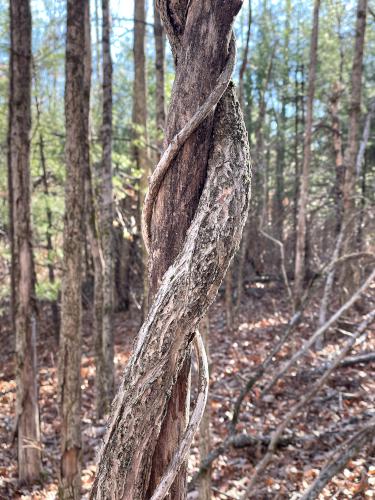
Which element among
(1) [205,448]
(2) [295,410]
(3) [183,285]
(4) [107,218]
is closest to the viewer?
(3) [183,285]

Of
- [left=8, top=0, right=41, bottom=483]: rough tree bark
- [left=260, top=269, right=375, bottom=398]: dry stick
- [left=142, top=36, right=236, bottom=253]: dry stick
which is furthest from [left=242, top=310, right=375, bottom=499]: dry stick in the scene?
[left=8, top=0, right=41, bottom=483]: rough tree bark

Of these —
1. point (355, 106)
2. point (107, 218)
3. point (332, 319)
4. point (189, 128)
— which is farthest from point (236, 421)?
point (355, 106)

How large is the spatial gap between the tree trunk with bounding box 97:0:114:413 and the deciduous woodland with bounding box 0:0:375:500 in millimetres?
31

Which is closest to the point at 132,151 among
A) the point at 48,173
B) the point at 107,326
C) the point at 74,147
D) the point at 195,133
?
the point at 48,173

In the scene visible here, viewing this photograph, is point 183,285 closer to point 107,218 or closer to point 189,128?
point 189,128

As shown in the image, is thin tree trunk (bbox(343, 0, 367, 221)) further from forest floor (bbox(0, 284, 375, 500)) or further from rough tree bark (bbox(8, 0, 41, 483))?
rough tree bark (bbox(8, 0, 41, 483))

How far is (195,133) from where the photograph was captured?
138 cm

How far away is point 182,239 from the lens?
1337 millimetres

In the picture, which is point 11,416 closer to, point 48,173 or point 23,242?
point 23,242

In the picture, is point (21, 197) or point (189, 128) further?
point (21, 197)

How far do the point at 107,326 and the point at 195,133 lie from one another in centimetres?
607

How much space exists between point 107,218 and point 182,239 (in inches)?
236

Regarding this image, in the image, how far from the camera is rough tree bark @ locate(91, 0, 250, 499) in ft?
4.16

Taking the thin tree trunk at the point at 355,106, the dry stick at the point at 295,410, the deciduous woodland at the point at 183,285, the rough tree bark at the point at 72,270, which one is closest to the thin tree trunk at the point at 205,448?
the deciduous woodland at the point at 183,285
